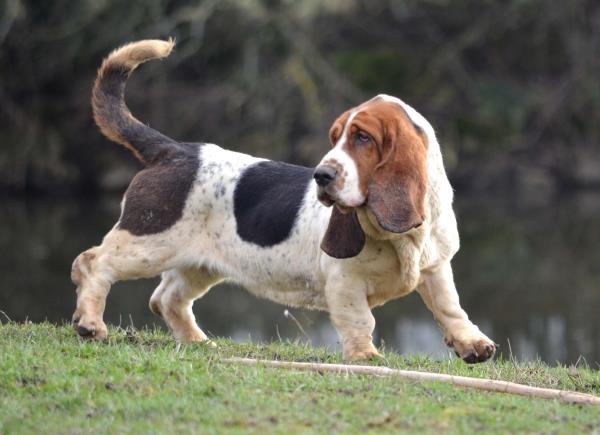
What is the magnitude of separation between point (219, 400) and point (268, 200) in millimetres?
2805

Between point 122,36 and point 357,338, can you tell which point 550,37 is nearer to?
point 122,36

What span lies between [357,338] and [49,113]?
2516 cm

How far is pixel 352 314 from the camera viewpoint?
836 centimetres

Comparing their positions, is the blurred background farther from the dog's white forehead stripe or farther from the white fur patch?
the white fur patch

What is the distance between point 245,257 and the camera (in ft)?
30.3

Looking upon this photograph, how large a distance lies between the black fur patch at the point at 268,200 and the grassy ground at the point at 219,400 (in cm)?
148

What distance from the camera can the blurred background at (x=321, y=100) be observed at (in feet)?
89.8

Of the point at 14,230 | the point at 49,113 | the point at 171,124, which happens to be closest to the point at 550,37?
the point at 171,124

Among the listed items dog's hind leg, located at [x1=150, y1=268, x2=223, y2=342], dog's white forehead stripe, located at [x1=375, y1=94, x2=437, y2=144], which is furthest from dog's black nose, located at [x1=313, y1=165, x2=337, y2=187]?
dog's hind leg, located at [x1=150, y1=268, x2=223, y2=342]

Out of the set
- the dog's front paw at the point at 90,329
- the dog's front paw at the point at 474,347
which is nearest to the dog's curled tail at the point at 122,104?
→ the dog's front paw at the point at 90,329

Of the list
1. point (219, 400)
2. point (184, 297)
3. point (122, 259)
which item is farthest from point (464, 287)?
point (219, 400)

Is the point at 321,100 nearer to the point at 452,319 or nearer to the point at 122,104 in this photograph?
the point at 122,104

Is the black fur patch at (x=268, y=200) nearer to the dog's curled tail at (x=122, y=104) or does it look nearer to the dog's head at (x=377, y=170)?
the dog's curled tail at (x=122, y=104)

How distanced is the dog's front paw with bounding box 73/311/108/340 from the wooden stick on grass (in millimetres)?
1487
